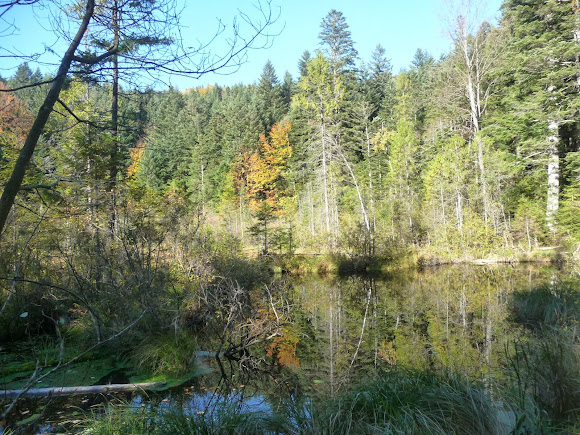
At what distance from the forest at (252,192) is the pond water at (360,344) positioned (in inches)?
10.6

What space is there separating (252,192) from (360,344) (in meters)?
30.5

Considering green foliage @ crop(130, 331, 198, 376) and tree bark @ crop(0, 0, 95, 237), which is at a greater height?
tree bark @ crop(0, 0, 95, 237)

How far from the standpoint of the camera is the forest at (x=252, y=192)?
372 cm

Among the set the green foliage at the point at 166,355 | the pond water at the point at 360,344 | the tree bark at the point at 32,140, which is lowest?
the pond water at the point at 360,344

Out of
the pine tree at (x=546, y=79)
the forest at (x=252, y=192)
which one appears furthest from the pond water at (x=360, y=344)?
the pine tree at (x=546, y=79)

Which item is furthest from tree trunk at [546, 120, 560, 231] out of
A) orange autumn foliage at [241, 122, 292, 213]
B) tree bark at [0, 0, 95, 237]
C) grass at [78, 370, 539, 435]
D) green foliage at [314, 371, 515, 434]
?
orange autumn foliage at [241, 122, 292, 213]

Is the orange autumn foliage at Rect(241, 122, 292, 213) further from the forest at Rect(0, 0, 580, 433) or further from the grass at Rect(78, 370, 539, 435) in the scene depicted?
the grass at Rect(78, 370, 539, 435)

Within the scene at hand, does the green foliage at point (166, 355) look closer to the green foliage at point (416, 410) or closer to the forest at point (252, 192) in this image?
the forest at point (252, 192)

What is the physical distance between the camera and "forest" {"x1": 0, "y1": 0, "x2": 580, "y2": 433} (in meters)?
3.72

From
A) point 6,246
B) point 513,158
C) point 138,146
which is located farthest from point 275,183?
point 138,146

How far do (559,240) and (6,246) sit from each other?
2075 centimetres

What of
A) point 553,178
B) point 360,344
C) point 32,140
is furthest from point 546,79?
point 32,140

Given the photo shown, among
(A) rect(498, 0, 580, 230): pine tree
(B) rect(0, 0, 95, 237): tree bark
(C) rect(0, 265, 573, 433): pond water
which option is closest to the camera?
(B) rect(0, 0, 95, 237): tree bark

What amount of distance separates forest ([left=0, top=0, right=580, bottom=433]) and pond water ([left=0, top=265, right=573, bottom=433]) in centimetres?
27
